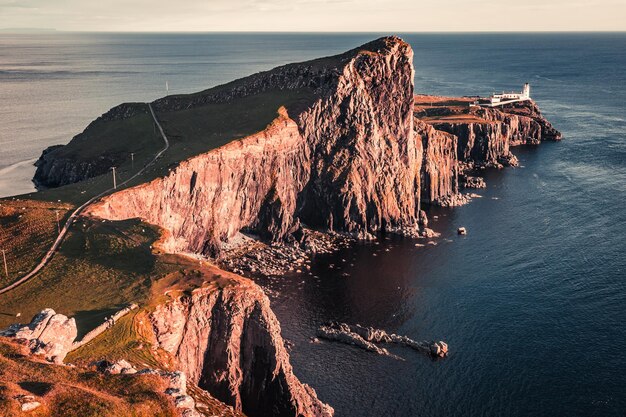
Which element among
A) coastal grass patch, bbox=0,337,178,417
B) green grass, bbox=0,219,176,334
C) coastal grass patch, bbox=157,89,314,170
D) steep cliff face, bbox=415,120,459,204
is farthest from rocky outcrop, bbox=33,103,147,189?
coastal grass patch, bbox=0,337,178,417

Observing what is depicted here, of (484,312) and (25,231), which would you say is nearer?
(25,231)

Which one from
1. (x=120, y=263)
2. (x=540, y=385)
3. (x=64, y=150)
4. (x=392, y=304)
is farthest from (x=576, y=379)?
(x=64, y=150)

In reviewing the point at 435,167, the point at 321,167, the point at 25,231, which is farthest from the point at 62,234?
the point at 435,167

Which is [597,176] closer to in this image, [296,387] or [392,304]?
[392,304]

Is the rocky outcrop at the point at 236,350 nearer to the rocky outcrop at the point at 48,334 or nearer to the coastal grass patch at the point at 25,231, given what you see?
the rocky outcrop at the point at 48,334

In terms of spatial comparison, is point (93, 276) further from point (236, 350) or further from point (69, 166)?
point (69, 166)
